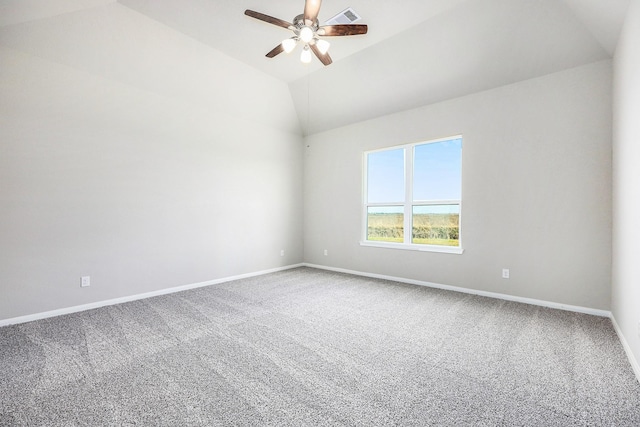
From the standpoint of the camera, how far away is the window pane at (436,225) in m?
4.17

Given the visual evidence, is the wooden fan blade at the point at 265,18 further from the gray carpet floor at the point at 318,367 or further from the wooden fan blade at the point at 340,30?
the gray carpet floor at the point at 318,367

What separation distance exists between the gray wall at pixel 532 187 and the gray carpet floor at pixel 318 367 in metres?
0.47

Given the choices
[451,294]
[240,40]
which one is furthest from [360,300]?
[240,40]

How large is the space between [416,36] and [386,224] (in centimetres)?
286

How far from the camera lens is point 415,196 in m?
4.60

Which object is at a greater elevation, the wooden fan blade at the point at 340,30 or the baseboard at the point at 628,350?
the wooden fan blade at the point at 340,30

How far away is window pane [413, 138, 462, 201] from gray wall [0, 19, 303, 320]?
2.70 metres

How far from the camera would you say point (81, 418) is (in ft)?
5.02

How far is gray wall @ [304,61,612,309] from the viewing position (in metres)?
3.07

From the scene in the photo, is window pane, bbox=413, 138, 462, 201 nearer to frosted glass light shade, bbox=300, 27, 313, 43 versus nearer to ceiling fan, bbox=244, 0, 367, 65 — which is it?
ceiling fan, bbox=244, 0, 367, 65

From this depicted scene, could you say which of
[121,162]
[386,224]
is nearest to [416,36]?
[386,224]

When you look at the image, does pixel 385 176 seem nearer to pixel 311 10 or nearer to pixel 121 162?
pixel 311 10

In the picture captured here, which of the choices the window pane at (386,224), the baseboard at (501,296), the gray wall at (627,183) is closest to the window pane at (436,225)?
the window pane at (386,224)

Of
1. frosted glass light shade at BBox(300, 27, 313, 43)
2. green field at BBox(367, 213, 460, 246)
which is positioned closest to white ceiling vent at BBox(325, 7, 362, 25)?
frosted glass light shade at BBox(300, 27, 313, 43)
